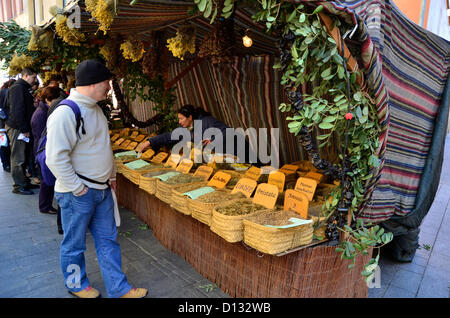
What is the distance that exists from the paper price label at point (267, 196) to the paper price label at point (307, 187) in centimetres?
18

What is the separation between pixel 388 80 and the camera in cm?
224

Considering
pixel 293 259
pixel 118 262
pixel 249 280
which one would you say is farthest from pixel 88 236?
pixel 293 259

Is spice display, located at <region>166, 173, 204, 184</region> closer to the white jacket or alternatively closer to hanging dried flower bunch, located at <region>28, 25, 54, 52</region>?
the white jacket

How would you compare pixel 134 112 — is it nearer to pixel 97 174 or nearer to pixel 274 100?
pixel 274 100

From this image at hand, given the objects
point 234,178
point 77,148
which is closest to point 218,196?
point 234,178

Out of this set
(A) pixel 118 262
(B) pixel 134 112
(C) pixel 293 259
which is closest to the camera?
(C) pixel 293 259

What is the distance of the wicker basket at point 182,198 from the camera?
236 cm

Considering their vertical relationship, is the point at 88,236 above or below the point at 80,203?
below

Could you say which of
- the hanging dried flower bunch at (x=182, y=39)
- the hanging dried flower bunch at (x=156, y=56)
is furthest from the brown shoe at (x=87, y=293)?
the hanging dried flower bunch at (x=156, y=56)

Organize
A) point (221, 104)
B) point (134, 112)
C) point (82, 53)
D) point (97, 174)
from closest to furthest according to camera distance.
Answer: point (97, 174), point (82, 53), point (221, 104), point (134, 112)

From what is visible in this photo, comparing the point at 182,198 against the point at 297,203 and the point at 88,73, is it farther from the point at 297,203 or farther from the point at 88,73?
the point at 88,73

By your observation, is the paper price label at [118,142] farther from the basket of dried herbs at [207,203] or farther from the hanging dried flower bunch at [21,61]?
the basket of dried herbs at [207,203]

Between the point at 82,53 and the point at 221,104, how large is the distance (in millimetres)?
2181
